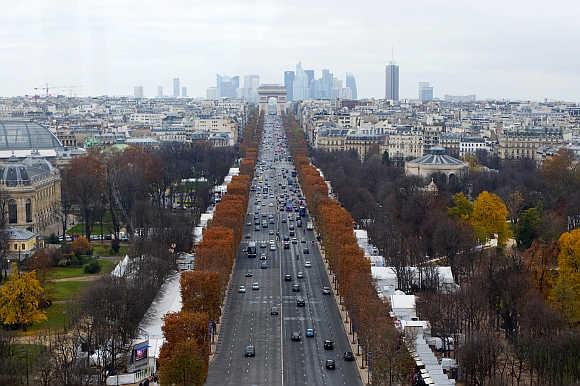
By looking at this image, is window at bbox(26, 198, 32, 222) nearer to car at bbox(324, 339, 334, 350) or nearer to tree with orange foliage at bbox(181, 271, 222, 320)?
tree with orange foliage at bbox(181, 271, 222, 320)

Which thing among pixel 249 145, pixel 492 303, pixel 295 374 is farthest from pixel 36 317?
pixel 249 145

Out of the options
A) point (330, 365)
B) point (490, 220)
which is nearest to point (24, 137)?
point (490, 220)

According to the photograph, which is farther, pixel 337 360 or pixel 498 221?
pixel 498 221

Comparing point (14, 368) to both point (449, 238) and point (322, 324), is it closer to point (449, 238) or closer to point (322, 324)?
point (322, 324)

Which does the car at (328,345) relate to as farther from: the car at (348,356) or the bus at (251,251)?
the bus at (251,251)

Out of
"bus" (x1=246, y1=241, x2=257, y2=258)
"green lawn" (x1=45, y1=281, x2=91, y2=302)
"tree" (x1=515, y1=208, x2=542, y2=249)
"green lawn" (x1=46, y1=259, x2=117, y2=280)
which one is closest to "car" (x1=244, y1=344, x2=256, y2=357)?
"green lawn" (x1=45, y1=281, x2=91, y2=302)

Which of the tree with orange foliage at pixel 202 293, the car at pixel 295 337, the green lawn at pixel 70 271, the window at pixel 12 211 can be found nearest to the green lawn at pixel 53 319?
the tree with orange foliage at pixel 202 293
